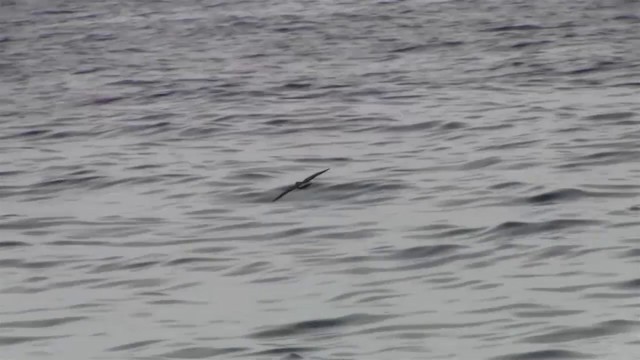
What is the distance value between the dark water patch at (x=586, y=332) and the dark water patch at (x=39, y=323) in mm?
2885

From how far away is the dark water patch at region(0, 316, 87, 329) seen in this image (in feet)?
32.1

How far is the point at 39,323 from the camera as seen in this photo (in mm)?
9875

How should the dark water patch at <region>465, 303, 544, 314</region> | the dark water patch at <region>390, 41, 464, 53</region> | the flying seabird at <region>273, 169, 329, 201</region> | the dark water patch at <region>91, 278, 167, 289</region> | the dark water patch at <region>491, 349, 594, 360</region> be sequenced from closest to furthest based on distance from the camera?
the dark water patch at <region>491, 349, 594, 360</region>
the dark water patch at <region>465, 303, 544, 314</region>
the dark water patch at <region>91, 278, 167, 289</region>
the flying seabird at <region>273, 169, 329, 201</region>
the dark water patch at <region>390, 41, 464, 53</region>

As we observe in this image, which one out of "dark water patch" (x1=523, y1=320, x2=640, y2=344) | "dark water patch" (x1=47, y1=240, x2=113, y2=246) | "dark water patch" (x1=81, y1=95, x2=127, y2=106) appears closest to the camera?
"dark water patch" (x1=523, y1=320, x2=640, y2=344)

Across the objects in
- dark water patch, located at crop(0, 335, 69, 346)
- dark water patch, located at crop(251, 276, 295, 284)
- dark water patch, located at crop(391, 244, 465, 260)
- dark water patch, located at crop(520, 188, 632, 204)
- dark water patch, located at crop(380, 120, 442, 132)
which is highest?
dark water patch, located at crop(0, 335, 69, 346)

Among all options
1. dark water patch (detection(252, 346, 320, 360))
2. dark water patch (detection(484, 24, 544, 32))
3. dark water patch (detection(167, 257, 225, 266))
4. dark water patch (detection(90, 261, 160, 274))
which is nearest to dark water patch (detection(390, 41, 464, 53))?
dark water patch (detection(484, 24, 544, 32))

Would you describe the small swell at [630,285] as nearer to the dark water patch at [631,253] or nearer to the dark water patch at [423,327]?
the dark water patch at [631,253]

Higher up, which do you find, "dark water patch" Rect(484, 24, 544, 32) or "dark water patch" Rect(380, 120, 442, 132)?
"dark water patch" Rect(380, 120, 442, 132)

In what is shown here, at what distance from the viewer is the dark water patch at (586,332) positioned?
8758 mm

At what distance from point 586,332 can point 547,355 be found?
0.47 m

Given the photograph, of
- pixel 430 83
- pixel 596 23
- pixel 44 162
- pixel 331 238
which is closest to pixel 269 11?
pixel 596 23

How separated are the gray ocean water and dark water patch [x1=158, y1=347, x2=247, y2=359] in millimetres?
17

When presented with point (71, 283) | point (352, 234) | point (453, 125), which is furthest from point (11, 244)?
point (453, 125)

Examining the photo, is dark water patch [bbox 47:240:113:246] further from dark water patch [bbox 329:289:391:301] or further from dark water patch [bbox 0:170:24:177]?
dark water patch [bbox 0:170:24:177]
